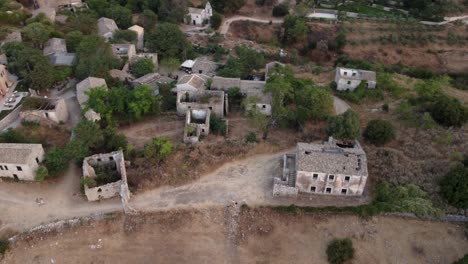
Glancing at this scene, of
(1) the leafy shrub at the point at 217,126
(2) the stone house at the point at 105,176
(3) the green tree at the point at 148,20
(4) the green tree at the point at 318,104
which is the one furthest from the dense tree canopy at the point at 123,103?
(3) the green tree at the point at 148,20

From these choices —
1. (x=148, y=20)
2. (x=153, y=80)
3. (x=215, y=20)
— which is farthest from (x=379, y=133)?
(x=148, y=20)

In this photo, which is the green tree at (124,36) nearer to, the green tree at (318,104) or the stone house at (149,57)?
the stone house at (149,57)

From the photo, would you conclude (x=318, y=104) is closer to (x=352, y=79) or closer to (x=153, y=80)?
(x=352, y=79)

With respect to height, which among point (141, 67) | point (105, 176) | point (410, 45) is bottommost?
point (105, 176)

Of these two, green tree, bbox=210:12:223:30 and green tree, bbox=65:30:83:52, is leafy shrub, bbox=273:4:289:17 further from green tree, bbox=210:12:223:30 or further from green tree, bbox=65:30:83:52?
green tree, bbox=65:30:83:52

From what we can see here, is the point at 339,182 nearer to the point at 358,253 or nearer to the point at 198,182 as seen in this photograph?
the point at 358,253

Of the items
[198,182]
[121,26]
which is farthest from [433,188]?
[121,26]
